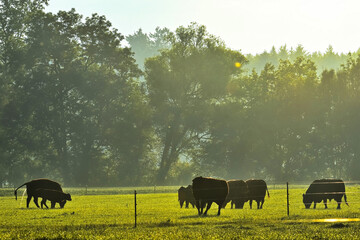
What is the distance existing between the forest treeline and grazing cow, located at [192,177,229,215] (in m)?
67.1

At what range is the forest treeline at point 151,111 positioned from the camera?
102000 mm

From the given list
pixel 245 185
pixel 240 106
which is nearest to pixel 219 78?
pixel 240 106

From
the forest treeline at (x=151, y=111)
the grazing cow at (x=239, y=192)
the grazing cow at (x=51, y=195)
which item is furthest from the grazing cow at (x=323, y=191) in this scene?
the forest treeline at (x=151, y=111)

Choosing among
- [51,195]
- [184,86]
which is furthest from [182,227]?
[184,86]

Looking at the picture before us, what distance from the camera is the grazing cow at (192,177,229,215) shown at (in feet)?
117

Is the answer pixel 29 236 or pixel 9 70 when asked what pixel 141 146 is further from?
pixel 29 236

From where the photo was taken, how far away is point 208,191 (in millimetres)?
35781

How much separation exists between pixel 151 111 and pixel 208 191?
233ft

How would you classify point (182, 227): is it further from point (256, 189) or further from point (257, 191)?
point (256, 189)

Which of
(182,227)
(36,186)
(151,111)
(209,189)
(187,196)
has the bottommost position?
(182,227)

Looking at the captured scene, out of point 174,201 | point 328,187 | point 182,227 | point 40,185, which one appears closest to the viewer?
point 182,227

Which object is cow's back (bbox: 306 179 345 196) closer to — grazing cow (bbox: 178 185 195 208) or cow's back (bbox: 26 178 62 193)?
grazing cow (bbox: 178 185 195 208)

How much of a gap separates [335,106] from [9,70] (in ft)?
192

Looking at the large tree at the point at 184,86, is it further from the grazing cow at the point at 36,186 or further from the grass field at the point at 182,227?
the grass field at the point at 182,227
